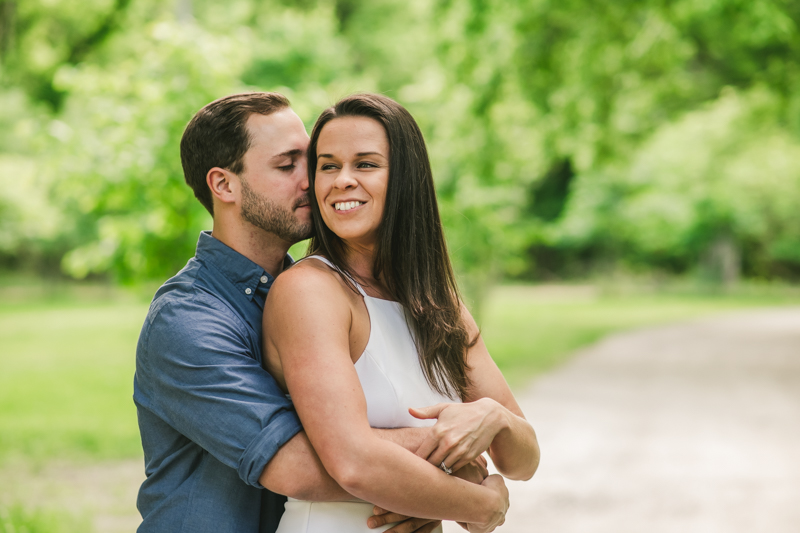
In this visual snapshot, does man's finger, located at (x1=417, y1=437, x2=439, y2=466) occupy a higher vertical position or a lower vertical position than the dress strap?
lower

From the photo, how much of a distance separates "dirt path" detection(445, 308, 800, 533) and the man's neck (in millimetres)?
3764

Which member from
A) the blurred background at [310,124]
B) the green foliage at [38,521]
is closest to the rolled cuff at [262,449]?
the blurred background at [310,124]

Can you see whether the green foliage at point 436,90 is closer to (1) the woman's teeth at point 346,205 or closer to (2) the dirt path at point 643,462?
(1) the woman's teeth at point 346,205

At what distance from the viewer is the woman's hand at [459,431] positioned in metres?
1.84


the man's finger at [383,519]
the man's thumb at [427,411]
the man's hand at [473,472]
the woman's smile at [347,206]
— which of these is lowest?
the man's finger at [383,519]

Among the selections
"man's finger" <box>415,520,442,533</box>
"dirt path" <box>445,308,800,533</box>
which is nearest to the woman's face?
"man's finger" <box>415,520,442,533</box>

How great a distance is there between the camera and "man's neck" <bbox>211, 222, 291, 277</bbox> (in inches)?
86.6

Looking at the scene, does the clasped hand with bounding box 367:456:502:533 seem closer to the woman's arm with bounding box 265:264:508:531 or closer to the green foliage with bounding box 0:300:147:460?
the woman's arm with bounding box 265:264:508:531

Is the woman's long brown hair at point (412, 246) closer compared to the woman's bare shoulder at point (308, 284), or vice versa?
the woman's bare shoulder at point (308, 284)

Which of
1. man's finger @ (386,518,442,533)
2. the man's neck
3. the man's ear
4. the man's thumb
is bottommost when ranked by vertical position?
man's finger @ (386,518,442,533)

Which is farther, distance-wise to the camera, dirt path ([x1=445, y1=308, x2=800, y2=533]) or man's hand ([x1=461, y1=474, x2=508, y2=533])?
dirt path ([x1=445, y1=308, x2=800, y2=533])

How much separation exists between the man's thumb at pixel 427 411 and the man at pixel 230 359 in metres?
0.05

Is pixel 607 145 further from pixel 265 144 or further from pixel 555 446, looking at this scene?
pixel 265 144

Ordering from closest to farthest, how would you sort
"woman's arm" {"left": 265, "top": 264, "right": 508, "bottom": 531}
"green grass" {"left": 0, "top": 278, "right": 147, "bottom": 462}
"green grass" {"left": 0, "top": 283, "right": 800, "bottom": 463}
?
"woman's arm" {"left": 265, "top": 264, "right": 508, "bottom": 531}
"green grass" {"left": 0, "top": 278, "right": 147, "bottom": 462}
"green grass" {"left": 0, "top": 283, "right": 800, "bottom": 463}
